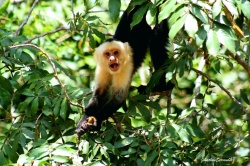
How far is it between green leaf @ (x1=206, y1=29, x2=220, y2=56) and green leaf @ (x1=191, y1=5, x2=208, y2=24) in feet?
0.21

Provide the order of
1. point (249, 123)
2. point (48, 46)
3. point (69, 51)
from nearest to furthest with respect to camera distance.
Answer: point (249, 123) < point (48, 46) < point (69, 51)

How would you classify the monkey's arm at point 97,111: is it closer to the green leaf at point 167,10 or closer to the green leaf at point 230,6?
the green leaf at point 167,10

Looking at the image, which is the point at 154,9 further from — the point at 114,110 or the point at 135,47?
the point at 135,47

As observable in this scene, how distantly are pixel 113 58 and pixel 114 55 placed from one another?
0.31 feet

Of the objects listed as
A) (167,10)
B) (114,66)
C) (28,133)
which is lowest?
(28,133)

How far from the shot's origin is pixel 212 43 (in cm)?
232

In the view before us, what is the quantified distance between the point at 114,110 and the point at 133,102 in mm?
248

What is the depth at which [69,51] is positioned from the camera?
528 cm

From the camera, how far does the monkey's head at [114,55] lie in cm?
359

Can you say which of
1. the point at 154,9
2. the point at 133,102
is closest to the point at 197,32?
the point at 154,9

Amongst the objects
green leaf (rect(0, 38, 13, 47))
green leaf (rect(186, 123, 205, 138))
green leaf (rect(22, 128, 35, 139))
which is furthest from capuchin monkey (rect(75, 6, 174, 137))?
green leaf (rect(186, 123, 205, 138))

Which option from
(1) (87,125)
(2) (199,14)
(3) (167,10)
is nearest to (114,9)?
(3) (167,10)

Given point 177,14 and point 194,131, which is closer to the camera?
point 177,14

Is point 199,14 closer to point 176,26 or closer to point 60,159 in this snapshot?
point 176,26
